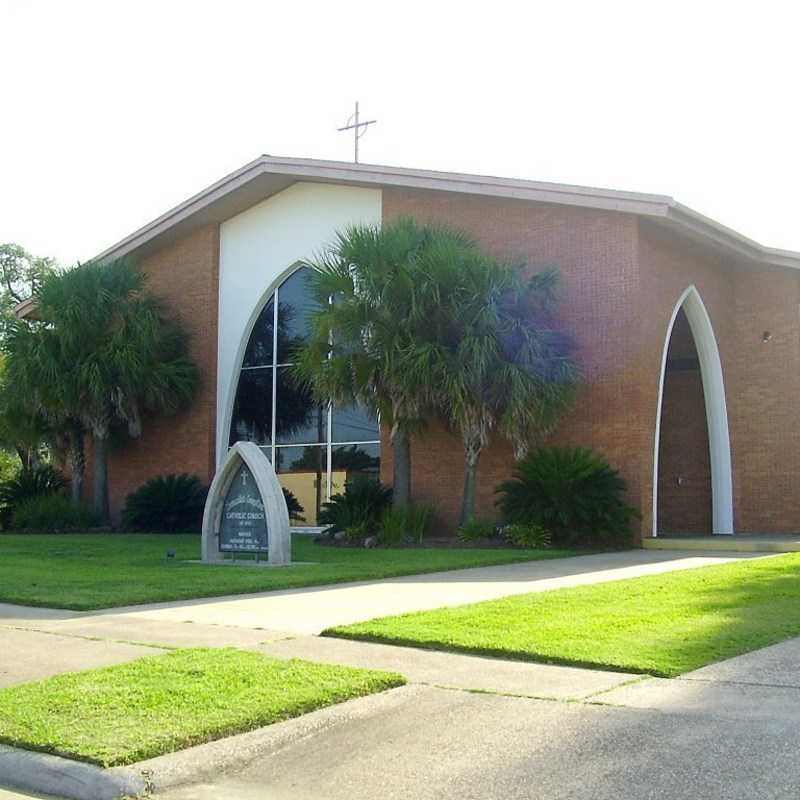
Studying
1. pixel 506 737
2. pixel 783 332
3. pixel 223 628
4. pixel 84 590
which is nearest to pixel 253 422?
pixel 783 332

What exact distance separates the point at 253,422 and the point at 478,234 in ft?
26.8

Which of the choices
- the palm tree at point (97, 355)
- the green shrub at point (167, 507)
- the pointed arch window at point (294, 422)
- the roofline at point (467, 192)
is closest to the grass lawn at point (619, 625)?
the roofline at point (467, 192)

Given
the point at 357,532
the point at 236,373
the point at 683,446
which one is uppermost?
the point at 236,373

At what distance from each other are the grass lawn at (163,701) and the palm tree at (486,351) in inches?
523

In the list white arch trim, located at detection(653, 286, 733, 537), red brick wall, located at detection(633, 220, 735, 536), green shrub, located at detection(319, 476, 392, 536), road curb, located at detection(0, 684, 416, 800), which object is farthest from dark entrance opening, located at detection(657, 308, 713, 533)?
road curb, located at detection(0, 684, 416, 800)

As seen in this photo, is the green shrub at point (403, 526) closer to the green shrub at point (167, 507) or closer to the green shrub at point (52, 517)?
the green shrub at point (167, 507)

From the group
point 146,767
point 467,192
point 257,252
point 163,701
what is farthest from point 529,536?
point 146,767

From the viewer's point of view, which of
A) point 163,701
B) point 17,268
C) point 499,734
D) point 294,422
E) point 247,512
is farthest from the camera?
point 17,268

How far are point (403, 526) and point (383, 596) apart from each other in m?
8.90

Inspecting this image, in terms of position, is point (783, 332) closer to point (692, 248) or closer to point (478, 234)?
point (692, 248)

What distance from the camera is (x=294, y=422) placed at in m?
27.5

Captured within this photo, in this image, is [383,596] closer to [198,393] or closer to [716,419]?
[716,419]

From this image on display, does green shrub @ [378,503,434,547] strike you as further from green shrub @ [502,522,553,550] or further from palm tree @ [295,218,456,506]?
green shrub @ [502,522,553,550]

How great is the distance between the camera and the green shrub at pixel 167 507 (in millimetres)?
27016
